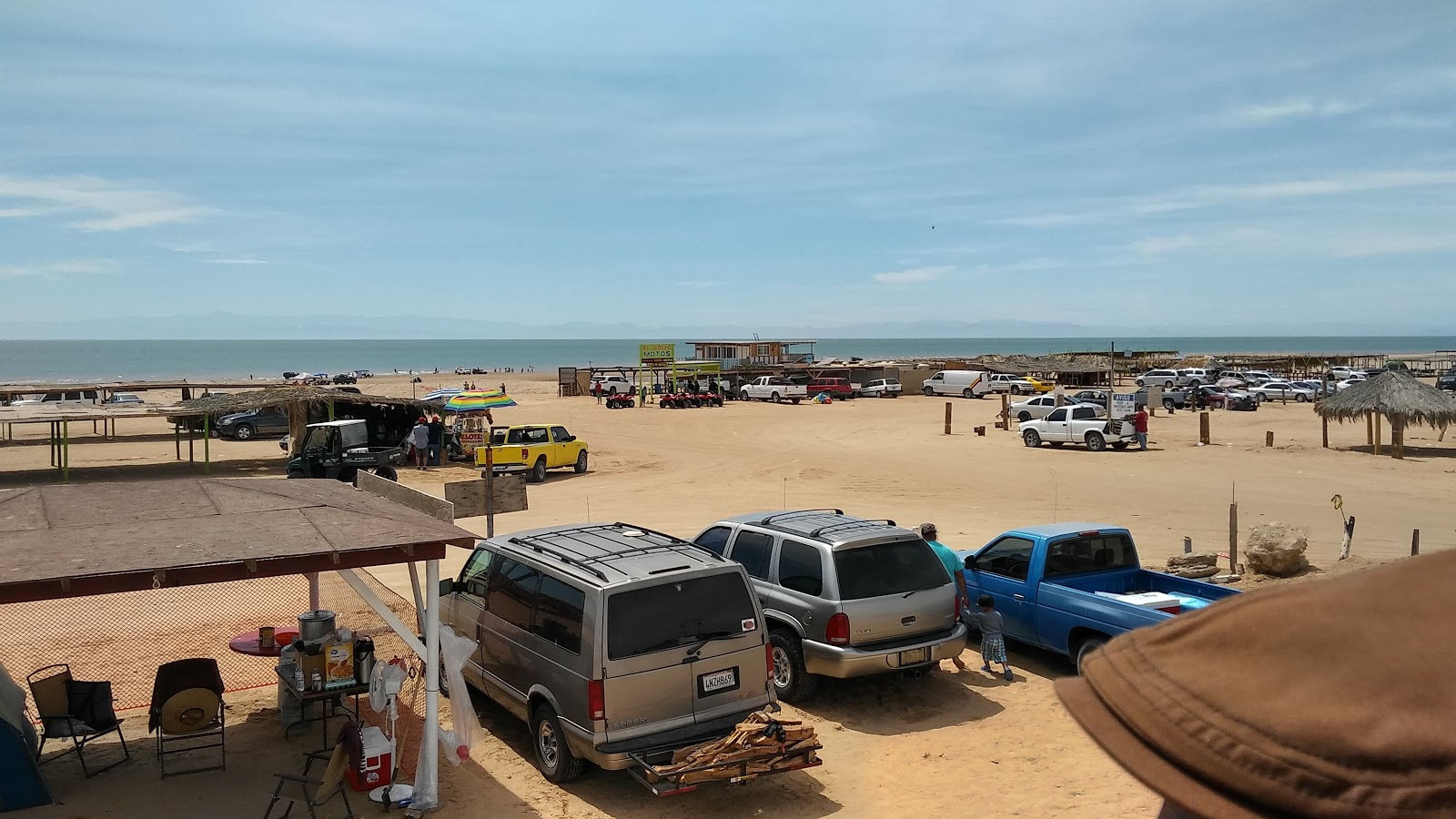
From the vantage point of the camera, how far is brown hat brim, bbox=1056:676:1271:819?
42.3 inches

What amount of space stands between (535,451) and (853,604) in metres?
20.1

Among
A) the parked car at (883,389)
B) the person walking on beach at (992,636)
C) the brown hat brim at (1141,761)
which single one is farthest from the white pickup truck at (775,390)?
the brown hat brim at (1141,761)

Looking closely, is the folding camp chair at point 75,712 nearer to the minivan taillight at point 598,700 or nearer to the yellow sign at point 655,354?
the minivan taillight at point 598,700

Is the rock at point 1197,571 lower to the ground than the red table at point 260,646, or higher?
lower

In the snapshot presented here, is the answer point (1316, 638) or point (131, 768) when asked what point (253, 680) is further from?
point (1316, 638)

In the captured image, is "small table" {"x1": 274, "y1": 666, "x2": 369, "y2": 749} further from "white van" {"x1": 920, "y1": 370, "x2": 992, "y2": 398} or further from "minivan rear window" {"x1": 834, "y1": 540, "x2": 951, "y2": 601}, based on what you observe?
"white van" {"x1": 920, "y1": 370, "x2": 992, "y2": 398}

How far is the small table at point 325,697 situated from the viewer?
28.8 ft

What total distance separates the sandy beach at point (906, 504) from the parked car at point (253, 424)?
853mm

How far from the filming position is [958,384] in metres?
64.8

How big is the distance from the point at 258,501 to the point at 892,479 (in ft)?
68.9

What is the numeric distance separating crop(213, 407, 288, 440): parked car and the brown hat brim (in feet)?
146

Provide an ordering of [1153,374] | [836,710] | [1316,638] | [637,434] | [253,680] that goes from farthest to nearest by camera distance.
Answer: [1153,374]
[637,434]
[253,680]
[836,710]
[1316,638]

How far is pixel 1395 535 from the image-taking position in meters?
19.3

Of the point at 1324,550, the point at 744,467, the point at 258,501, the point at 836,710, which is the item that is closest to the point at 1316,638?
the point at 258,501
